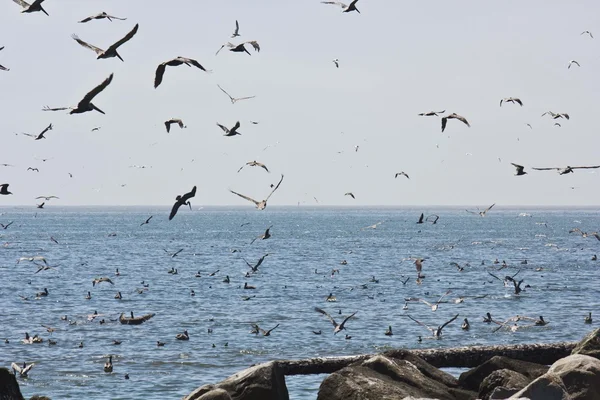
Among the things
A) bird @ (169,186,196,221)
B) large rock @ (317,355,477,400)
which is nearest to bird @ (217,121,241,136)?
bird @ (169,186,196,221)

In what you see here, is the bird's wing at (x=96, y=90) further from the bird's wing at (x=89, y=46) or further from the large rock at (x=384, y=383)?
the large rock at (x=384, y=383)

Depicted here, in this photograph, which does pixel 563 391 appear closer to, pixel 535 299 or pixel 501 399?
pixel 501 399

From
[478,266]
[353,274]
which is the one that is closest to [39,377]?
[353,274]

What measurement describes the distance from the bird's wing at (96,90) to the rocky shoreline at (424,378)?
4444 millimetres

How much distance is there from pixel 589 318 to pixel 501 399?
28.0 m

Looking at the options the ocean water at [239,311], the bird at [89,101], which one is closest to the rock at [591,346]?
the ocean water at [239,311]

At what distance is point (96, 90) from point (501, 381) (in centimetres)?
796

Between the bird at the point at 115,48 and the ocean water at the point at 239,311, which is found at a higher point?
the bird at the point at 115,48

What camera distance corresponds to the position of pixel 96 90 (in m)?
14.1

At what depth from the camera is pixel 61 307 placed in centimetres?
5106

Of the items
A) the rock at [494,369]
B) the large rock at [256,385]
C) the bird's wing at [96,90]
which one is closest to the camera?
the bird's wing at [96,90]

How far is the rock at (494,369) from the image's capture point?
51.8 ft

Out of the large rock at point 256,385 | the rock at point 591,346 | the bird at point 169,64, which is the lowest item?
the large rock at point 256,385

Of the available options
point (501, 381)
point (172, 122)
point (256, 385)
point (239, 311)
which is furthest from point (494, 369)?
point (239, 311)
